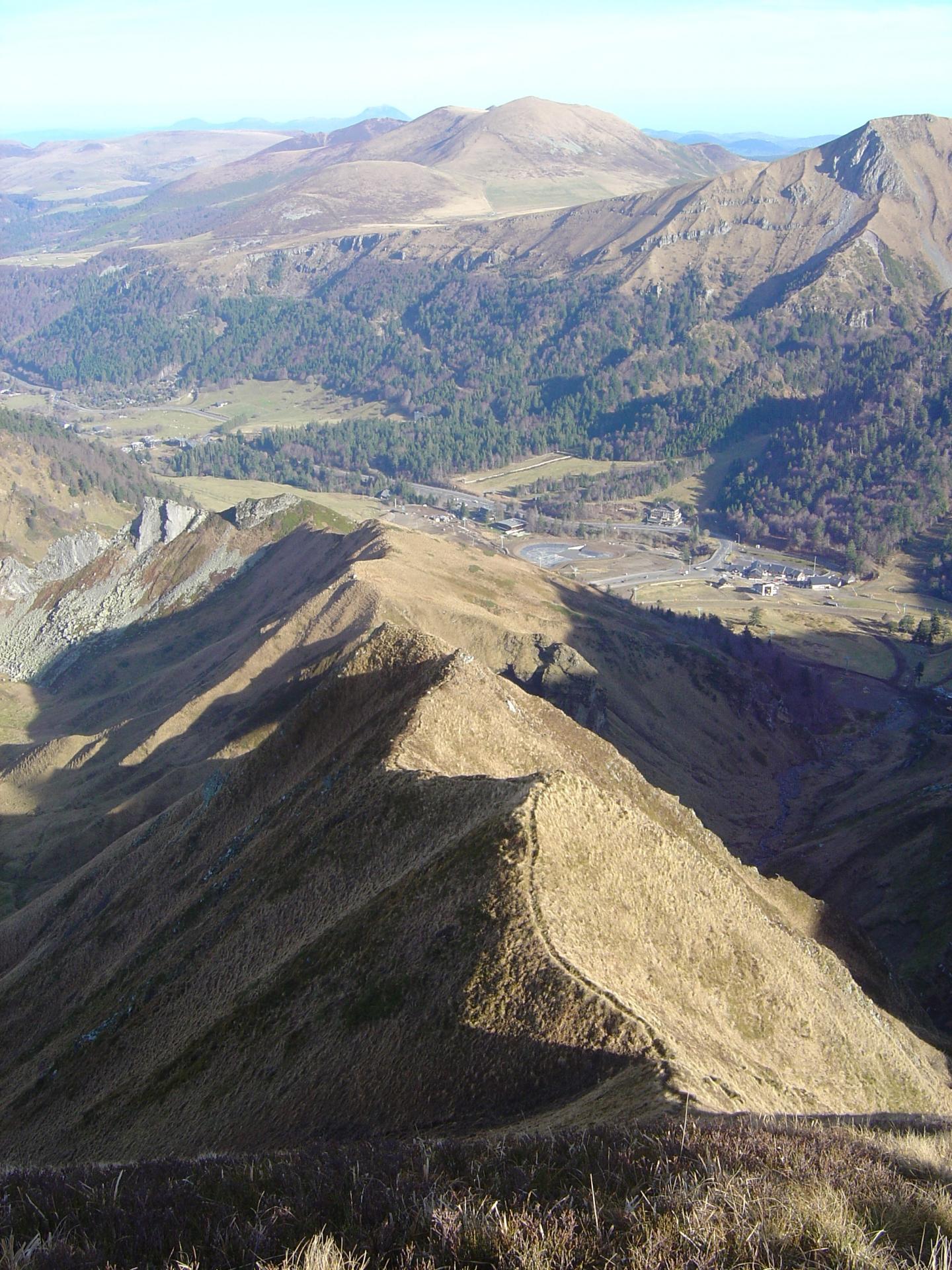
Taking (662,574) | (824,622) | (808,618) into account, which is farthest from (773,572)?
(824,622)

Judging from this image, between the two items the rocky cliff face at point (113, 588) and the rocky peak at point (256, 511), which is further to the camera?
the rocky peak at point (256, 511)

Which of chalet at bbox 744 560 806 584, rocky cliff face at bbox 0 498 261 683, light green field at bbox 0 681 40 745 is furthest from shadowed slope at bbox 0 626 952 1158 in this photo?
chalet at bbox 744 560 806 584

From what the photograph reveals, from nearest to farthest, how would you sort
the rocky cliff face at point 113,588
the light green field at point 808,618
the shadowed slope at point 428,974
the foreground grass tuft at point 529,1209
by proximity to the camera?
the foreground grass tuft at point 529,1209 < the shadowed slope at point 428,974 < the rocky cliff face at point 113,588 < the light green field at point 808,618

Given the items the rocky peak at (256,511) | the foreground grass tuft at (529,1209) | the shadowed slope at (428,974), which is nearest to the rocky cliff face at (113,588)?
the rocky peak at (256,511)

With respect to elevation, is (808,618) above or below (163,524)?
below

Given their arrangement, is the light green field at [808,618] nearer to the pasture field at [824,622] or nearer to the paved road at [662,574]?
the pasture field at [824,622]

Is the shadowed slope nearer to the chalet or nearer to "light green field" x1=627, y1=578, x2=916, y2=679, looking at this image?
"light green field" x1=627, y1=578, x2=916, y2=679

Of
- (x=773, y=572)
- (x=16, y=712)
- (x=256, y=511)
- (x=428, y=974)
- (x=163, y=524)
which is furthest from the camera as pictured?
(x=773, y=572)

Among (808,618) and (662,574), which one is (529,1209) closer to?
(808,618)
